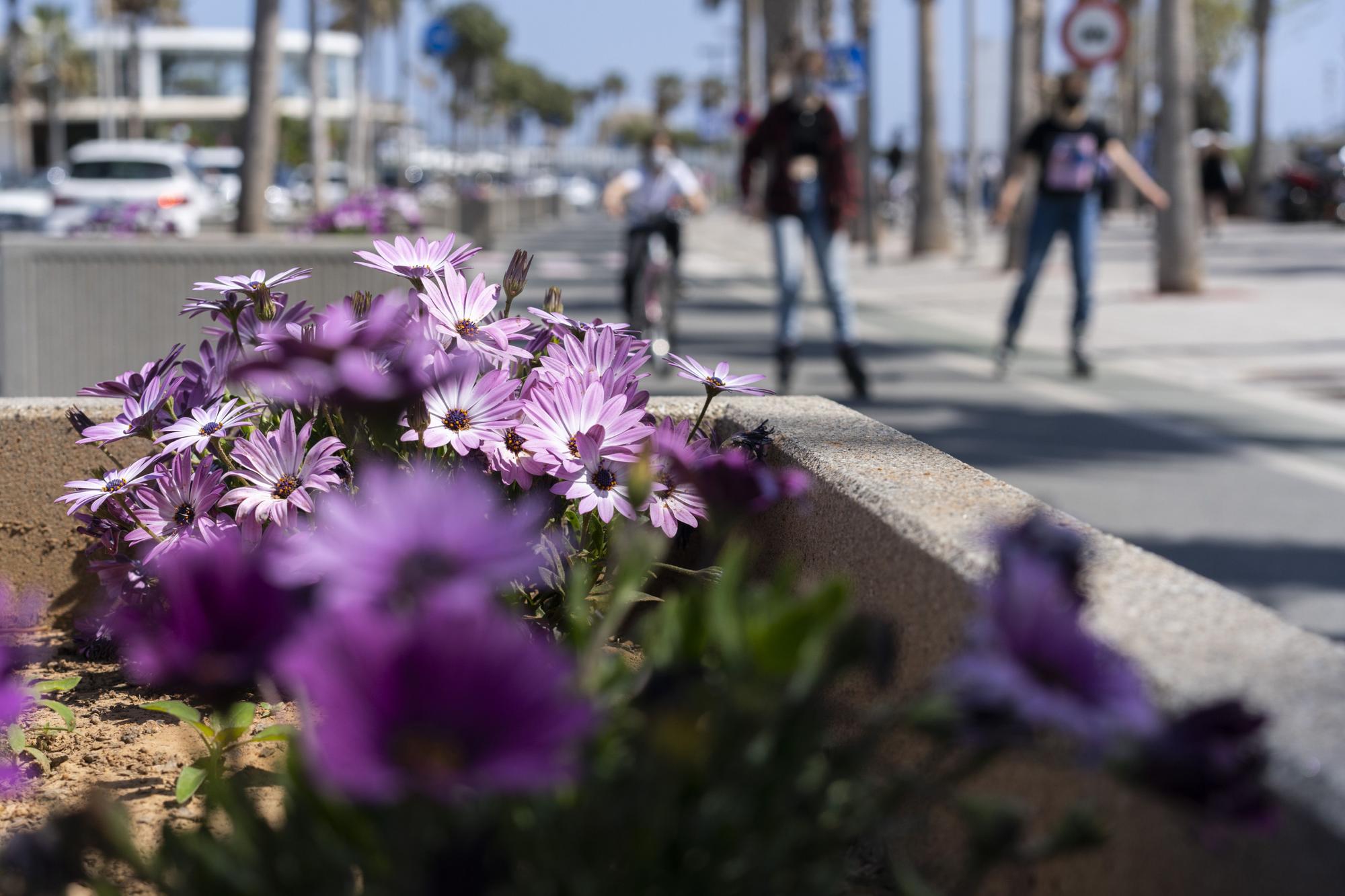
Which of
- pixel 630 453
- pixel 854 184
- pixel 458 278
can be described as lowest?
pixel 630 453

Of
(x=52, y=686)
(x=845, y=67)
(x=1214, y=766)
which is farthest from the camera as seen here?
(x=845, y=67)

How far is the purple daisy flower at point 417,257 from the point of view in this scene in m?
2.35

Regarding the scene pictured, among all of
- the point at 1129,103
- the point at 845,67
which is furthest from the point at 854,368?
the point at 1129,103

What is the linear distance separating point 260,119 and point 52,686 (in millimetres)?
10722

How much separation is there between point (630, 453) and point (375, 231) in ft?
31.5

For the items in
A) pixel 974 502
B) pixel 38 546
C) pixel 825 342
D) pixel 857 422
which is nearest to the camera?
pixel 974 502

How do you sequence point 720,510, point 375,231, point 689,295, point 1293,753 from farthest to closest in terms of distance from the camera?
point 689,295 < point 375,231 < point 720,510 < point 1293,753

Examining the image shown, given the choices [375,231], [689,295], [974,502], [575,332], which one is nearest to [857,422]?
[575,332]

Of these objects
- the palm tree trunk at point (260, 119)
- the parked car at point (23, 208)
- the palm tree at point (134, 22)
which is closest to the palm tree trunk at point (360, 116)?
the parked car at point (23, 208)

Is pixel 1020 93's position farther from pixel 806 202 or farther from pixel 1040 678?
pixel 1040 678

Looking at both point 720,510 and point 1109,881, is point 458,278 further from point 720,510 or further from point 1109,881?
point 1109,881

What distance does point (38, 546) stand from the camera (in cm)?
313

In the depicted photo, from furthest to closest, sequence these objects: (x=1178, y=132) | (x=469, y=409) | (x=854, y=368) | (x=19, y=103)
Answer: (x=19, y=103) < (x=1178, y=132) < (x=854, y=368) < (x=469, y=409)

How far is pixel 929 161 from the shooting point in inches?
1015
